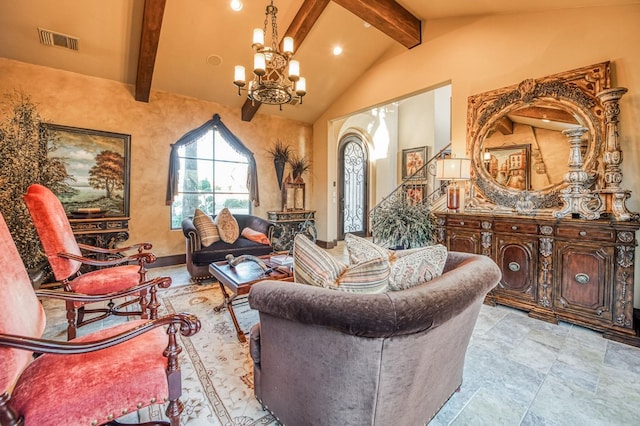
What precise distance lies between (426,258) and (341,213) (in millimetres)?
5723

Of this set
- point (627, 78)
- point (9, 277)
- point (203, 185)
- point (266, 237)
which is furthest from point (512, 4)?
point (203, 185)

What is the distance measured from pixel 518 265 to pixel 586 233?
0.63m

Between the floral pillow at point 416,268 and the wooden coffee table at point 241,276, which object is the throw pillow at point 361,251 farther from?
the wooden coffee table at point 241,276

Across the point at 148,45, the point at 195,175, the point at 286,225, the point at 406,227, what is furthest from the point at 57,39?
the point at 406,227

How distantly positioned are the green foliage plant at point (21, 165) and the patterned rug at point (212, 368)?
2.54 ft

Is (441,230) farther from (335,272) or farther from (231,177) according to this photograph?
(231,177)

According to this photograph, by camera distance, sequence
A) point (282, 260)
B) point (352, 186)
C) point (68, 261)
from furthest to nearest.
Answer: point (352, 186) < point (282, 260) < point (68, 261)

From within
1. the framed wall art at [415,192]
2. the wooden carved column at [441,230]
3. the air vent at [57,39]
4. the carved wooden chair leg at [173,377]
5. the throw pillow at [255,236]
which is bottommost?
the carved wooden chair leg at [173,377]

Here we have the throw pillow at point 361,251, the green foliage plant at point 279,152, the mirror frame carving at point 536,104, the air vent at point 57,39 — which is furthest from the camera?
the green foliage plant at point 279,152

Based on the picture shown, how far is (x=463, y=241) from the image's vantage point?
10.9ft

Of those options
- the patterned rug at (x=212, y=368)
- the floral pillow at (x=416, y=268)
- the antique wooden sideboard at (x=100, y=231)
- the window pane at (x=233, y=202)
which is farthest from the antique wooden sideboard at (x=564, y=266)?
the antique wooden sideboard at (x=100, y=231)

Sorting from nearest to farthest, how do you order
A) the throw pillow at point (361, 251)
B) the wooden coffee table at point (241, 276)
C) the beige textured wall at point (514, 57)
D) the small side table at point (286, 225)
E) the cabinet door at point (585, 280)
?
the throw pillow at point (361, 251) → the wooden coffee table at point (241, 276) → the cabinet door at point (585, 280) → the beige textured wall at point (514, 57) → the small side table at point (286, 225)

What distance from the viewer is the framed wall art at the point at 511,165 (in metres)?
3.18

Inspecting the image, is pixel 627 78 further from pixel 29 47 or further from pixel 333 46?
pixel 29 47
